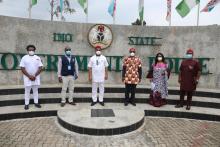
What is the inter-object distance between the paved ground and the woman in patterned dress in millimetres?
1081

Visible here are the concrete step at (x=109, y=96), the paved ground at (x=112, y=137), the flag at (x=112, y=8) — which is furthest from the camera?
the flag at (x=112, y=8)

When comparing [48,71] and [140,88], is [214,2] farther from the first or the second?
[48,71]

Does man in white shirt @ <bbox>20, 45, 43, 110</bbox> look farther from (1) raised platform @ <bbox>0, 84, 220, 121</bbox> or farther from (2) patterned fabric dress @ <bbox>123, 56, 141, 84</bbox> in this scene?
(2) patterned fabric dress @ <bbox>123, 56, 141, 84</bbox>

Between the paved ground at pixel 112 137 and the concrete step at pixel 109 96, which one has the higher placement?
the concrete step at pixel 109 96

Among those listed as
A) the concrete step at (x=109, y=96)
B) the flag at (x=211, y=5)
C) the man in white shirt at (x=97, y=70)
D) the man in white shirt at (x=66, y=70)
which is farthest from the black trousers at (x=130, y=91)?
the flag at (x=211, y=5)

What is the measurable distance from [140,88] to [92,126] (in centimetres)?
329

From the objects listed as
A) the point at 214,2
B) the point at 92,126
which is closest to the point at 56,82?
the point at 92,126

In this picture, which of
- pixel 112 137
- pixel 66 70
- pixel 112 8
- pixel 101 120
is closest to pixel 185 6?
pixel 112 8

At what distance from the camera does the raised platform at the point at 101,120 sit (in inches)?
227

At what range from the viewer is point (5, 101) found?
7281 mm

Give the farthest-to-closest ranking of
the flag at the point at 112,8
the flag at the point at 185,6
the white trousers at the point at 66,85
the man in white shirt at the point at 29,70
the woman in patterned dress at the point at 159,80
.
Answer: the flag at the point at 112,8, the flag at the point at 185,6, the woman in patterned dress at the point at 159,80, the white trousers at the point at 66,85, the man in white shirt at the point at 29,70

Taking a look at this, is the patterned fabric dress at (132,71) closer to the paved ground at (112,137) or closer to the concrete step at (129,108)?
the concrete step at (129,108)

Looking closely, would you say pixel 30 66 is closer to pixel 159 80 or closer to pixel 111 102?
pixel 111 102

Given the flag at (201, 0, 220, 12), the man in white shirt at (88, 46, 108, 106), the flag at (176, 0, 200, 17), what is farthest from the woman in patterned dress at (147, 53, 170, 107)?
the flag at (201, 0, 220, 12)
